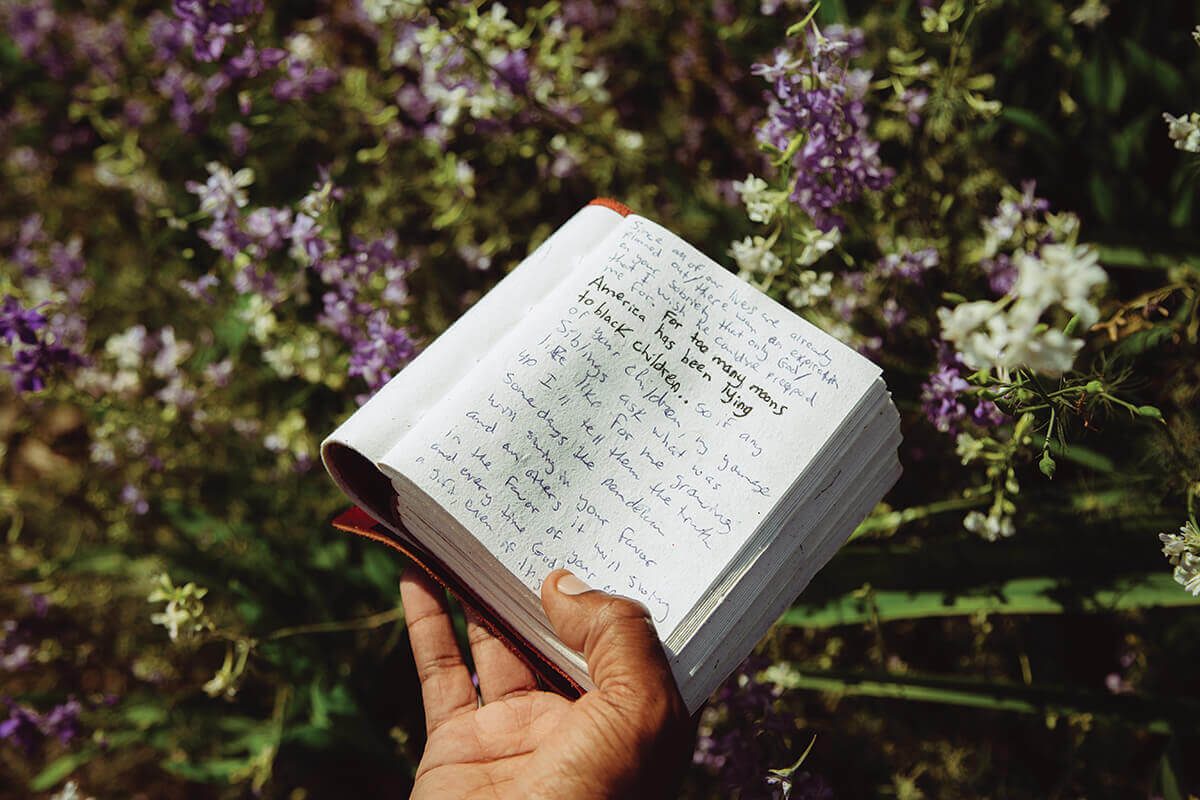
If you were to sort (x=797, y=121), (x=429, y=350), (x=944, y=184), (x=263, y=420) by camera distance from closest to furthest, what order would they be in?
1. (x=429, y=350)
2. (x=797, y=121)
3. (x=944, y=184)
4. (x=263, y=420)

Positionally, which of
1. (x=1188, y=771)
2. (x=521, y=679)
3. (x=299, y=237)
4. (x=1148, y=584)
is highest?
(x=1148, y=584)

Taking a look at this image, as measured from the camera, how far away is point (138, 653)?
2.36 metres

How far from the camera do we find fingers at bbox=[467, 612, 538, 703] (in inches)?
60.6

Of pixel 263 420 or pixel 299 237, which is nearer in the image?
pixel 299 237

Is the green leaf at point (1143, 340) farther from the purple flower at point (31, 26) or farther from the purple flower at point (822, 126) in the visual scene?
the purple flower at point (31, 26)

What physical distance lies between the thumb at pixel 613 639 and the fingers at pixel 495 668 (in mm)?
443

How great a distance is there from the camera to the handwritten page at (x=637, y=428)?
1205 millimetres

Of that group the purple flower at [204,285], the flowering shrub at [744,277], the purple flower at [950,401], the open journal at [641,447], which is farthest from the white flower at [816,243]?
the purple flower at [204,285]

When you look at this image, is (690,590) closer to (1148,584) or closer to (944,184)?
(1148,584)

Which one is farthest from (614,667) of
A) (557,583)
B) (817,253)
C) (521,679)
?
(817,253)

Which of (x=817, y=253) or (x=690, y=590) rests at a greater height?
(x=817, y=253)

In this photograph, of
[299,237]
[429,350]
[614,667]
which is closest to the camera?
[614,667]

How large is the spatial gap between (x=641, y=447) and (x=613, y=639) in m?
0.32

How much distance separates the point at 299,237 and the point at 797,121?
1.07 m
